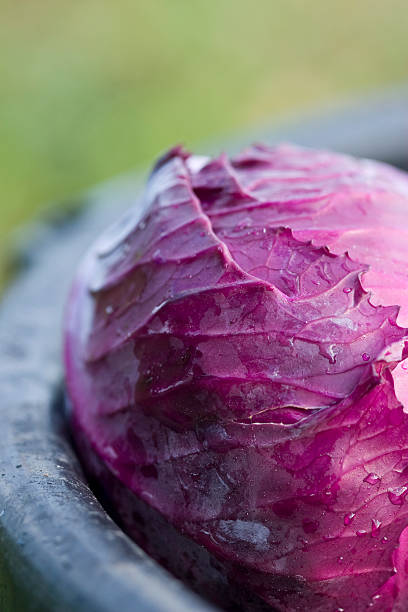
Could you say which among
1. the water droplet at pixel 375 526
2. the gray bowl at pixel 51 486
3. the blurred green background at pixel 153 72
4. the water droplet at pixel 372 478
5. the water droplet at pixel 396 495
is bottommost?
the blurred green background at pixel 153 72

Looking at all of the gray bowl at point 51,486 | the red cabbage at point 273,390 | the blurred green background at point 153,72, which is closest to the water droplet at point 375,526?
the red cabbage at point 273,390

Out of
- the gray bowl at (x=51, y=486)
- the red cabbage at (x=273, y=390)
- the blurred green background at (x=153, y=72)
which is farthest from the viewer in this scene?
the blurred green background at (x=153, y=72)

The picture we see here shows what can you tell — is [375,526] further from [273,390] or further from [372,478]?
[273,390]

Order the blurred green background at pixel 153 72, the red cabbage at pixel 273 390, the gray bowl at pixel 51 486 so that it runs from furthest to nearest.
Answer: the blurred green background at pixel 153 72
the red cabbage at pixel 273 390
the gray bowl at pixel 51 486

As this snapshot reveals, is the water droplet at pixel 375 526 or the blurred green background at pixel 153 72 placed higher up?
the water droplet at pixel 375 526

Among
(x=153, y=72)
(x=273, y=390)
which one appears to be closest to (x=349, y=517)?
(x=273, y=390)

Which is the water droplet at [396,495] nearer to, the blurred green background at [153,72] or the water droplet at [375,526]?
the water droplet at [375,526]
